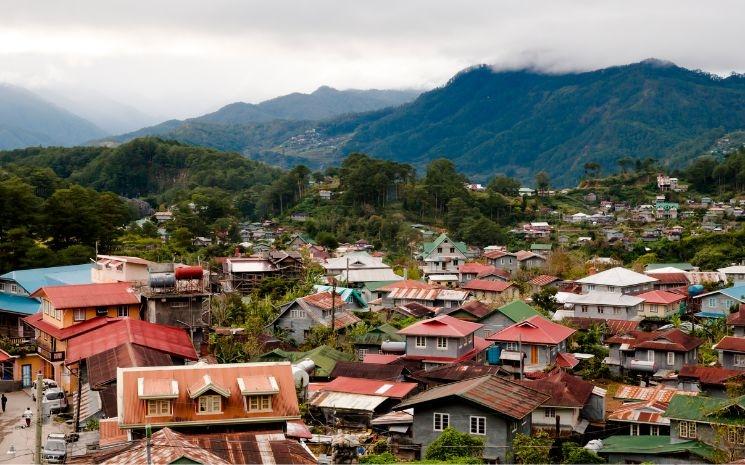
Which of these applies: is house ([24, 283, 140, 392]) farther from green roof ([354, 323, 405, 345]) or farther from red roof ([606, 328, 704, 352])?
red roof ([606, 328, 704, 352])

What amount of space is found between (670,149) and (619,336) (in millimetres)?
155618

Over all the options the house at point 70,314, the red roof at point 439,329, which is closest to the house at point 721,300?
the red roof at point 439,329

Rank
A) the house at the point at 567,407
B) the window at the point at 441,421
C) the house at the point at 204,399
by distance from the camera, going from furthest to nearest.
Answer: the house at the point at 567,407, the window at the point at 441,421, the house at the point at 204,399

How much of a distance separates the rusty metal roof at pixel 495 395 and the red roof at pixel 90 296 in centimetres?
1132

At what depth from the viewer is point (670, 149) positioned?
6860 inches

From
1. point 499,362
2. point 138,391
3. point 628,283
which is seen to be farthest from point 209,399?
point 628,283

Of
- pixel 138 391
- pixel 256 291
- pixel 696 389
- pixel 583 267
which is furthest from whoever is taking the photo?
pixel 583 267

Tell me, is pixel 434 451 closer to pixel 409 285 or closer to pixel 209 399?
pixel 209 399

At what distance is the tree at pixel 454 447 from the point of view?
1651 cm

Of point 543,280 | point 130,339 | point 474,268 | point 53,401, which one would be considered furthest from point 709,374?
point 474,268

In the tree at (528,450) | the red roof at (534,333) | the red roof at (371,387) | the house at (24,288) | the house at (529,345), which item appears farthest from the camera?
the house at (24,288)

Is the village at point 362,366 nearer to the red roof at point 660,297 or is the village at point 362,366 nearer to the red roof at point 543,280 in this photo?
the red roof at point 660,297

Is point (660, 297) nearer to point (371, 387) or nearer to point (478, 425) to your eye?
point (371, 387)

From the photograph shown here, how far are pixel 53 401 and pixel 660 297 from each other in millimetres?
26979
